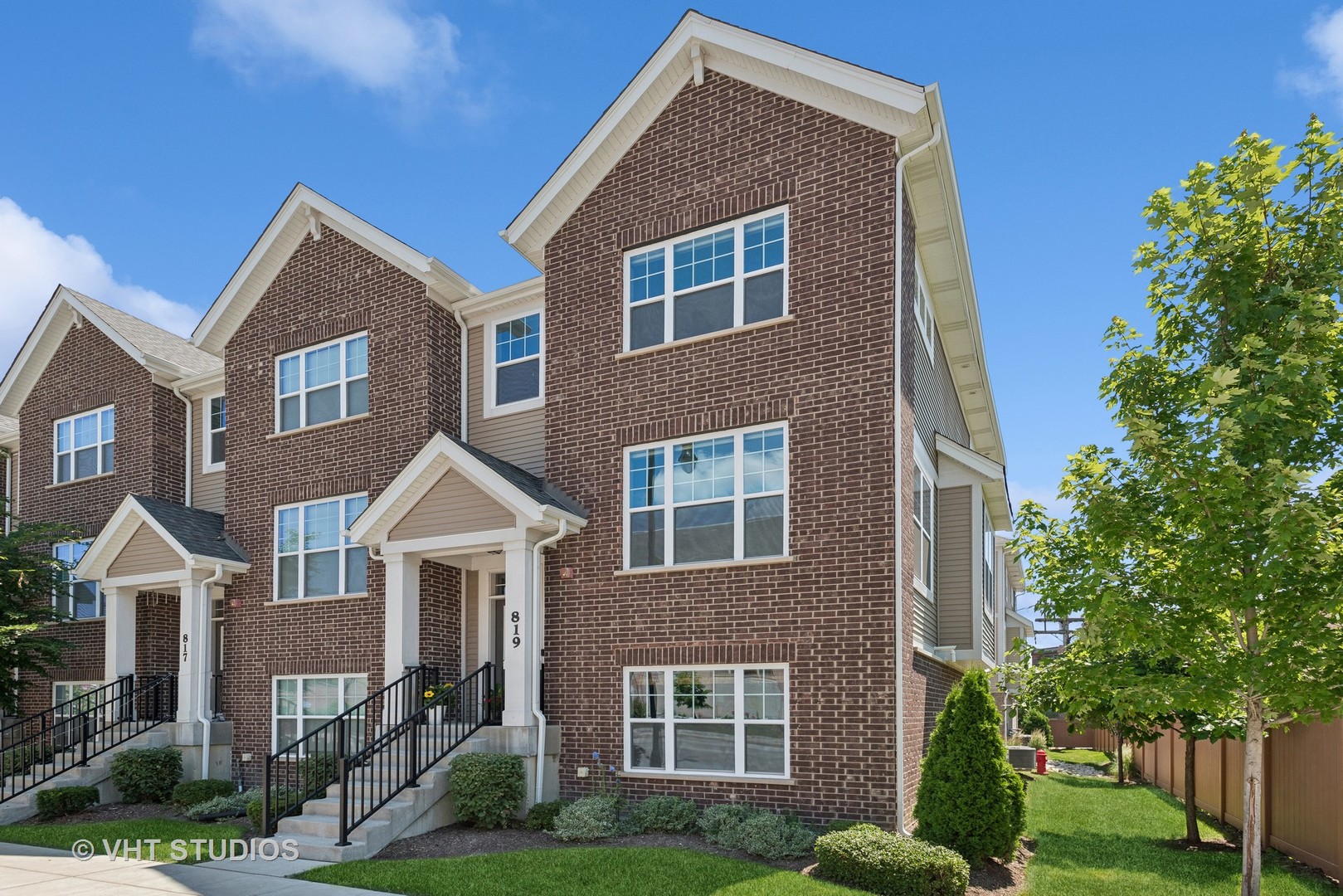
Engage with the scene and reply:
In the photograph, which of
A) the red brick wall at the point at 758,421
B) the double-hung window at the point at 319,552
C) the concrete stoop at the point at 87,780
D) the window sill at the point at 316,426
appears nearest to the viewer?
the red brick wall at the point at 758,421

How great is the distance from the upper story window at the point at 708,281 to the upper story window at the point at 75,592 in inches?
532

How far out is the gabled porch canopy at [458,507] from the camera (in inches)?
542

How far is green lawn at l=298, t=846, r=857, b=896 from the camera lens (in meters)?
9.68

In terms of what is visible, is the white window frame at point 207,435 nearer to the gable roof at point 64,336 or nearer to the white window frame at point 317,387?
the gable roof at point 64,336

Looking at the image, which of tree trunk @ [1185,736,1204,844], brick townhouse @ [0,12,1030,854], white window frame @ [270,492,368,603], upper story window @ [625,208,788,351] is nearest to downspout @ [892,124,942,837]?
brick townhouse @ [0,12,1030,854]

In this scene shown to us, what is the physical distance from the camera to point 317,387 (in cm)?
1769

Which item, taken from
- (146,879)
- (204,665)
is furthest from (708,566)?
(204,665)

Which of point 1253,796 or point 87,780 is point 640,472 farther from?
point 87,780

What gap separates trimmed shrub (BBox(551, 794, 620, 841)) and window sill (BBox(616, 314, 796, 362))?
19.3ft

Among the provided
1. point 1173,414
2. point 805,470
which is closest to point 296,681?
point 805,470

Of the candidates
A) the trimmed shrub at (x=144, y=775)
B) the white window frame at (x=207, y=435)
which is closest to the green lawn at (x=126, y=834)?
the trimmed shrub at (x=144, y=775)

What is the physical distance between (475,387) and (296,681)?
5.78 meters

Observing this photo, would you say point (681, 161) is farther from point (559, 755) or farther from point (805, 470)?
point (559, 755)

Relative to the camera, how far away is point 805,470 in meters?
12.7
